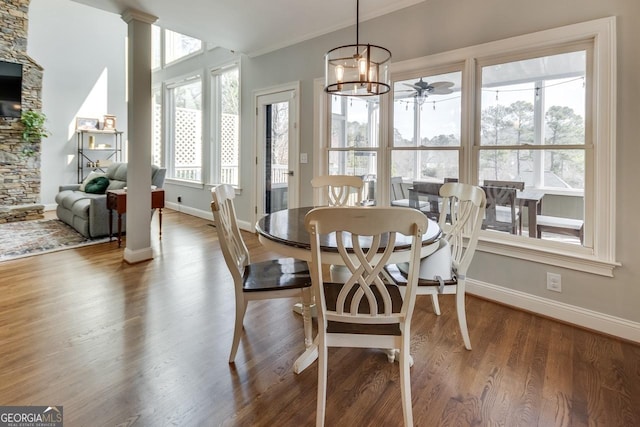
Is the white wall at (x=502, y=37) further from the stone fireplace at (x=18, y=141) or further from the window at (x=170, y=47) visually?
the stone fireplace at (x=18, y=141)

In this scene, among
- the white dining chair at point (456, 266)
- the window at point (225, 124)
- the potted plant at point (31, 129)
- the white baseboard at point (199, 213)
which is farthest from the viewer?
the potted plant at point (31, 129)

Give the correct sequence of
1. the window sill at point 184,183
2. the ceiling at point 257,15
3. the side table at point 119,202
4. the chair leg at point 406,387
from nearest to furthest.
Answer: the chair leg at point 406,387, the ceiling at point 257,15, the side table at point 119,202, the window sill at point 184,183

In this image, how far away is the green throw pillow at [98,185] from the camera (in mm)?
5402

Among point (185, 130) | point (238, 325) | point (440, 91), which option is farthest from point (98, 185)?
point (440, 91)

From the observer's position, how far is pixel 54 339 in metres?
2.13

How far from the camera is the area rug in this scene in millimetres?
4023

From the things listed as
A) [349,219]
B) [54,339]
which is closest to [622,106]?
[349,219]

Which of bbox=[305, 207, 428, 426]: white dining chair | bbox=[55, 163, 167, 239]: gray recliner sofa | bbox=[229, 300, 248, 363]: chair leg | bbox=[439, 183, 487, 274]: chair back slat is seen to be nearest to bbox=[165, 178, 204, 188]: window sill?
bbox=[55, 163, 167, 239]: gray recliner sofa

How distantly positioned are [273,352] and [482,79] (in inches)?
106

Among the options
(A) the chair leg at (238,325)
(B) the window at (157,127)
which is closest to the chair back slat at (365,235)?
(A) the chair leg at (238,325)

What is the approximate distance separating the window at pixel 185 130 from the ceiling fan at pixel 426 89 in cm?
444

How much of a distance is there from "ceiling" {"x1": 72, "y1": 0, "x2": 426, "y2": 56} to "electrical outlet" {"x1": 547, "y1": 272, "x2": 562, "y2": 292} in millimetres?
2629

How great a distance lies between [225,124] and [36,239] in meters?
3.17

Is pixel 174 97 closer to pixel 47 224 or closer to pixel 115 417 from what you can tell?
pixel 47 224
